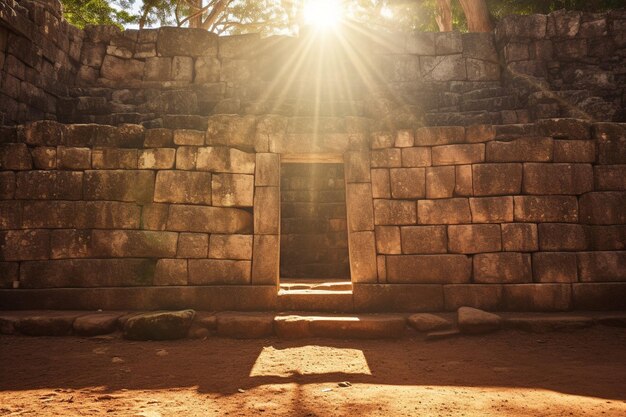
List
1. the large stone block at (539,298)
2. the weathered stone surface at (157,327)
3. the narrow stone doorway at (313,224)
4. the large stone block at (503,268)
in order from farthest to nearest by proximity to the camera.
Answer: the narrow stone doorway at (313,224), the large stone block at (503,268), the large stone block at (539,298), the weathered stone surface at (157,327)

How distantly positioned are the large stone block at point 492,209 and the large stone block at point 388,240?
4.06 ft

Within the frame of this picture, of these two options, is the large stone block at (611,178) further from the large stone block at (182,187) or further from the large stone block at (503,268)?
the large stone block at (182,187)

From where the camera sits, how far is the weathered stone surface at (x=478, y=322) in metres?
4.82

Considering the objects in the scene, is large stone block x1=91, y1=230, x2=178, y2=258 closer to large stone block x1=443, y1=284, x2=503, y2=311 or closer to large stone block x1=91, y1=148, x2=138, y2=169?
large stone block x1=91, y1=148, x2=138, y2=169

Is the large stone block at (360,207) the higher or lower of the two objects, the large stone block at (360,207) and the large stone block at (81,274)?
the higher

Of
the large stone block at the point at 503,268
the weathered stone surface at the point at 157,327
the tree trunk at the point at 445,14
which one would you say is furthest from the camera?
the tree trunk at the point at 445,14

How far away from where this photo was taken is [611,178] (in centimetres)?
571

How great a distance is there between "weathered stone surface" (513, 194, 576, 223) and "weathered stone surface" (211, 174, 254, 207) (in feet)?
13.8

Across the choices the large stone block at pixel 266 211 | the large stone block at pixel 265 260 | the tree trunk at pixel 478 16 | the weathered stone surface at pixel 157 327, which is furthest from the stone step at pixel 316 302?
the tree trunk at pixel 478 16

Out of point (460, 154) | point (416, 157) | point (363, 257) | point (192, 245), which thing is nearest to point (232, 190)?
point (192, 245)

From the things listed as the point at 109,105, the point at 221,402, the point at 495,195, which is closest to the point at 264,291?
the point at 221,402

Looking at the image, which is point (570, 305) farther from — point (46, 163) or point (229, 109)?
point (46, 163)

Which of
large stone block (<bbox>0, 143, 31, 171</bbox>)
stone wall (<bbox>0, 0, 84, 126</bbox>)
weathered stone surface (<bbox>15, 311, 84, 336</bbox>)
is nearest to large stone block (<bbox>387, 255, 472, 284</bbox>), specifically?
weathered stone surface (<bbox>15, 311, 84, 336</bbox>)

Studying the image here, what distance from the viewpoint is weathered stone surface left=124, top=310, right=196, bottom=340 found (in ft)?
15.5
